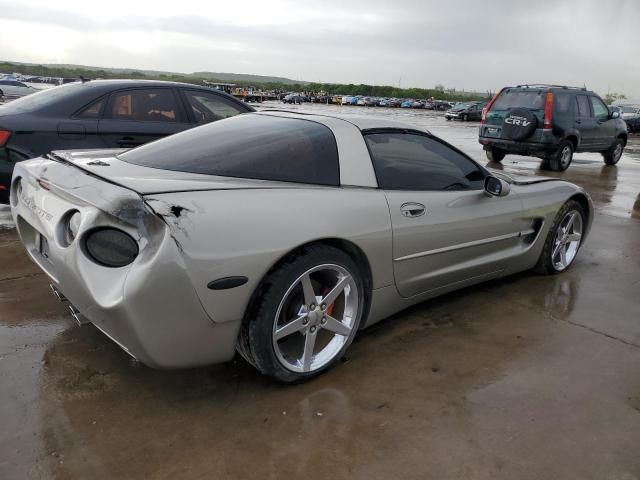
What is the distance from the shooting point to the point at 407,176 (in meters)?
3.18

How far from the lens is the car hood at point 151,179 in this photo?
7.67 ft

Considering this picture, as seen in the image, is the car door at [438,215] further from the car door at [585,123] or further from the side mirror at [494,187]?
the car door at [585,123]

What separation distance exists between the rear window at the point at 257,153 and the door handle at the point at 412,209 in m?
0.44

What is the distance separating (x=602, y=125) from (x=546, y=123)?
2.29 metres

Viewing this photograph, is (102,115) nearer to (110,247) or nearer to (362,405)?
(110,247)

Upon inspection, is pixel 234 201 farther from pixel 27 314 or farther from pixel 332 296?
pixel 27 314

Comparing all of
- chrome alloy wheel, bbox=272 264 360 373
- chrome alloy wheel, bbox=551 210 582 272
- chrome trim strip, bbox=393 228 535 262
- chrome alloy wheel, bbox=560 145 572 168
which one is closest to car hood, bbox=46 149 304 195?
chrome alloy wheel, bbox=272 264 360 373

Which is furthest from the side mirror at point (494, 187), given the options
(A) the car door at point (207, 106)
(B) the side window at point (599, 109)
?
(B) the side window at point (599, 109)

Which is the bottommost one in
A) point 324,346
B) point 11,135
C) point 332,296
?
point 324,346

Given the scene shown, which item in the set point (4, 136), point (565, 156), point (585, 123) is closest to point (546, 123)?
point (565, 156)

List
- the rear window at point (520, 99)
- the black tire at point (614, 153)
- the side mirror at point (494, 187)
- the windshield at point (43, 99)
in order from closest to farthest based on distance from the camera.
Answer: the side mirror at point (494, 187)
the windshield at point (43, 99)
the rear window at point (520, 99)
the black tire at point (614, 153)

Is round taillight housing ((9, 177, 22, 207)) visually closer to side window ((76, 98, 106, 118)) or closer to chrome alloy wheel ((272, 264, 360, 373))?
chrome alloy wheel ((272, 264, 360, 373))

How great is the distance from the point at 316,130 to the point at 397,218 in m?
0.66

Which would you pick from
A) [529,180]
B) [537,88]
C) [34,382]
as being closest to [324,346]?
[34,382]
